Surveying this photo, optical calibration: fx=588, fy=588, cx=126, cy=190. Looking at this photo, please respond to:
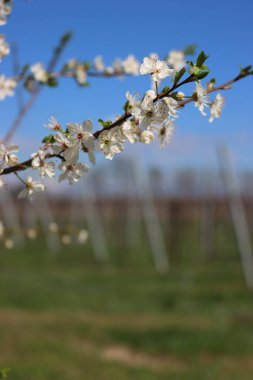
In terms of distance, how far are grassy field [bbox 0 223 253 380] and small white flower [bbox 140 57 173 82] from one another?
4474mm

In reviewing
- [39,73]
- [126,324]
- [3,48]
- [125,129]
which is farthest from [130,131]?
[126,324]

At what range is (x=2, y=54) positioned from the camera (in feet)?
7.96

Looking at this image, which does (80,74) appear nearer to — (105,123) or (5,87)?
(5,87)

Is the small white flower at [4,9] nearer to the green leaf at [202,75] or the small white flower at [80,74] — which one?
the small white flower at [80,74]

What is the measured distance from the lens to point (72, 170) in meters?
1.41

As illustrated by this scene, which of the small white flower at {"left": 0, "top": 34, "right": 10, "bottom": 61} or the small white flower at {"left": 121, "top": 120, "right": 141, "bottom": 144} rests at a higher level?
the small white flower at {"left": 0, "top": 34, "right": 10, "bottom": 61}

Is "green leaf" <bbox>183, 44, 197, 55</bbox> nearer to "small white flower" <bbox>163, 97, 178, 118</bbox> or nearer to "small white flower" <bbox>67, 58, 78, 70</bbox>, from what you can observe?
"small white flower" <bbox>67, 58, 78, 70</bbox>

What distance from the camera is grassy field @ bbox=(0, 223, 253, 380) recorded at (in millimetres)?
5750

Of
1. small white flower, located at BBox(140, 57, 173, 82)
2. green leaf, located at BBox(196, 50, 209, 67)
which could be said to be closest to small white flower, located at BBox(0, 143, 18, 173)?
small white flower, located at BBox(140, 57, 173, 82)

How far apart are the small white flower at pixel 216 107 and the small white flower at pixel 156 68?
0.29 meters

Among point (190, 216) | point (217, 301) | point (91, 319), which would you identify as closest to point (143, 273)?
point (217, 301)

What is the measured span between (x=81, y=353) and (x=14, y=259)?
9.35m

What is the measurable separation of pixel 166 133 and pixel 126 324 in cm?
629

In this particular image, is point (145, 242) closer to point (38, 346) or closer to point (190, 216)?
point (190, 216)
